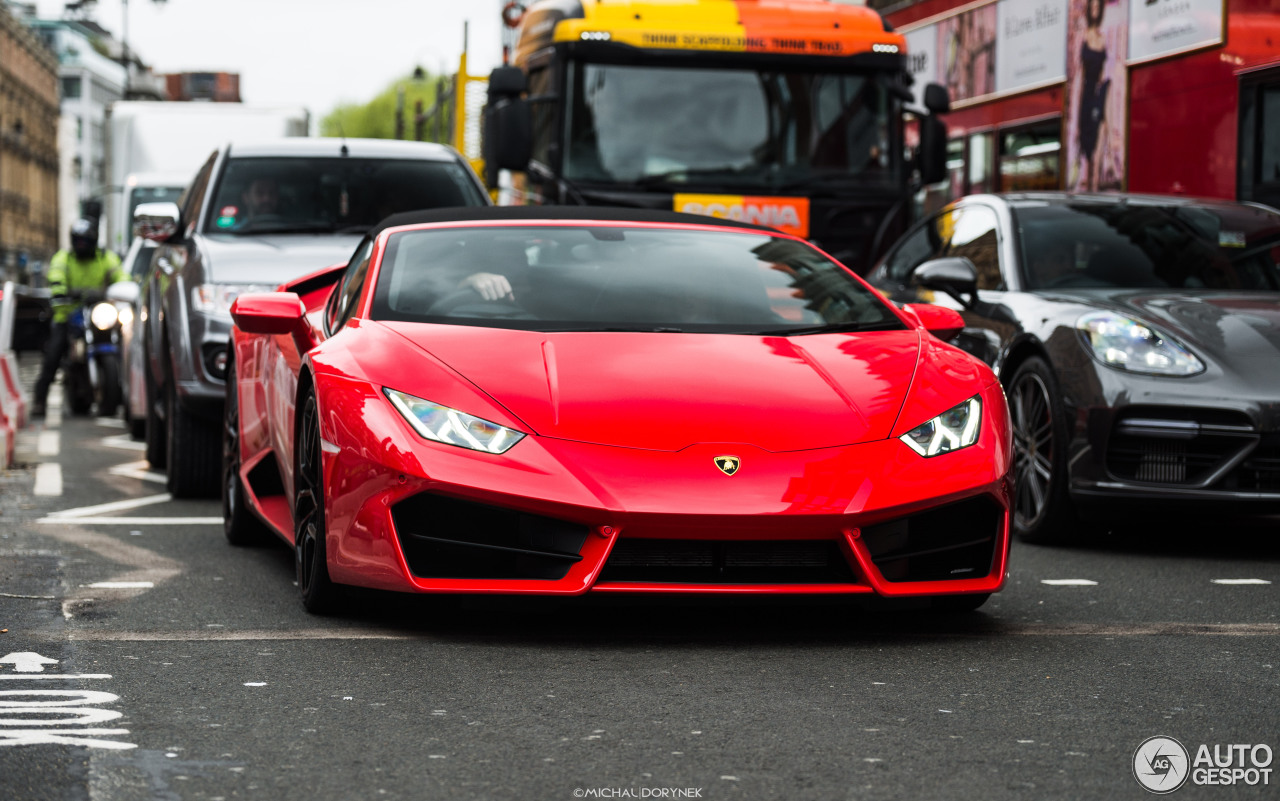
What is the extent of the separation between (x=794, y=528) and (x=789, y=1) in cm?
966

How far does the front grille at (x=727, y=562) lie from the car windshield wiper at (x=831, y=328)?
3.12 ft

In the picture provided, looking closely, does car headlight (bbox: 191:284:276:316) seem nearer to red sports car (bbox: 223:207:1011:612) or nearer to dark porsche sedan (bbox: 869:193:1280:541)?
red sports car (bbox: 223:207:1011:612)

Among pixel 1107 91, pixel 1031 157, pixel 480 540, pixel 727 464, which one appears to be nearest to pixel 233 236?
pixel 480 540

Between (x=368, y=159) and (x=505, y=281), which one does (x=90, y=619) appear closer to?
(x=505, y=281)

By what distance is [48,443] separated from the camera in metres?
13.2

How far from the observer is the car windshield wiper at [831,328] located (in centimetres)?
591

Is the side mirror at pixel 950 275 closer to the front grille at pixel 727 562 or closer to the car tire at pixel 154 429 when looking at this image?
the front grille at pixel 727 562

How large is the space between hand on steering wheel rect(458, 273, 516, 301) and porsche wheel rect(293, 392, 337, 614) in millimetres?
607

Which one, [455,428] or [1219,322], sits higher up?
[1219,322]

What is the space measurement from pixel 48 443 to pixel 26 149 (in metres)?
95.0

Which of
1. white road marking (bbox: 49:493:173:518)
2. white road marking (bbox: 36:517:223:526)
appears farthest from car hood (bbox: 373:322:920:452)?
white road marking (bbox: 49:493:173:518)

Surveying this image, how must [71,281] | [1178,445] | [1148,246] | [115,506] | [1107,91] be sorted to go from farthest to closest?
[1107,91] < [71,281] < [115,506] < [1148,246] < [1178,445]

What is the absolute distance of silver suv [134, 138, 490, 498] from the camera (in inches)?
356

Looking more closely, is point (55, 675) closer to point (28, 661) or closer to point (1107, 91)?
point (28, 661)
